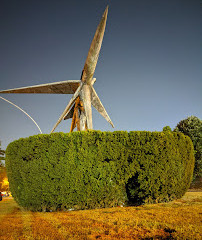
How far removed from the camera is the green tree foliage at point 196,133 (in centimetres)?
1997

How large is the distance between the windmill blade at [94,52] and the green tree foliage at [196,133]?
585 inches

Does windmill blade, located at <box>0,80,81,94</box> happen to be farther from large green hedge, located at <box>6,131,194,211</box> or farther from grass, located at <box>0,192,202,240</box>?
grass, located at <box>0,192,202,240</box>

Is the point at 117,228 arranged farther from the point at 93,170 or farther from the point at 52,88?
the point at 52,88

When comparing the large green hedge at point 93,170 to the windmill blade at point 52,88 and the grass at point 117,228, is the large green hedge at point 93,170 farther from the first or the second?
the windmill blade at point 52,88

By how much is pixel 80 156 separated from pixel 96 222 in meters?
2.94

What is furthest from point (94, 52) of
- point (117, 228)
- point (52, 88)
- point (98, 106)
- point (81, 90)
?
point (117, 228)

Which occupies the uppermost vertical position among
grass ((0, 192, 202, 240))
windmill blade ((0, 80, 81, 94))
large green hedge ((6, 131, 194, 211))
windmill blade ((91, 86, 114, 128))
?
windmill blade ((0, 80, 81, 94))

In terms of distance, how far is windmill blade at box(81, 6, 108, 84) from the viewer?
35.1ft

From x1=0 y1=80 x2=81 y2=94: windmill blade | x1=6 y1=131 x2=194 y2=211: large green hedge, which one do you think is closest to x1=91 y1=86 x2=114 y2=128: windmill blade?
x1=0 y1=80 x2=81 y2=94: windmill blade

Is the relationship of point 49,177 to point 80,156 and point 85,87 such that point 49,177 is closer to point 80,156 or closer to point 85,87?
point 80,156

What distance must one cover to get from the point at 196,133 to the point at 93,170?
59.5 ft

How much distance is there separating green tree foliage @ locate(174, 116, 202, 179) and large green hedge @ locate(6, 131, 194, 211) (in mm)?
14432

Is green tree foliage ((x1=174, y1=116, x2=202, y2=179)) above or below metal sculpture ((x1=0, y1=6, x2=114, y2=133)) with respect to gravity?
below

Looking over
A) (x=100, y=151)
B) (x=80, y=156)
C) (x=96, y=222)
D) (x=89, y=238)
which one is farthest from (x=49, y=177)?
(x=89, y=238)
